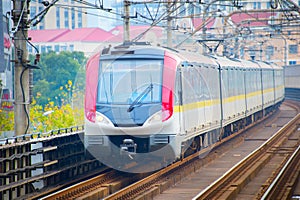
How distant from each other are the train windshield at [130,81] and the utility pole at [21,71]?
1.59 m

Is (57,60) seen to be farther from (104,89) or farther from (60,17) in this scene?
(60,17)

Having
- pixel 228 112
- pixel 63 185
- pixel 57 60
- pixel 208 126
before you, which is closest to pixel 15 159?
pixel 63 185

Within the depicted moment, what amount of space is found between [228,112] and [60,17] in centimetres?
10019

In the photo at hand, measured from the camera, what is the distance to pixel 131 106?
48.2 ft

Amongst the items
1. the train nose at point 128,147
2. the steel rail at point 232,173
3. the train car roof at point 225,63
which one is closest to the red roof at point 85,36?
the train car roof at point 225,63

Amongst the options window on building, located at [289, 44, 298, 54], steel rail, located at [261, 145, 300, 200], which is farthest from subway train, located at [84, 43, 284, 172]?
window on building, located at [289, 44, 298, 54]

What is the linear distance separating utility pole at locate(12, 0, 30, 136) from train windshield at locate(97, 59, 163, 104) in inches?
62.6

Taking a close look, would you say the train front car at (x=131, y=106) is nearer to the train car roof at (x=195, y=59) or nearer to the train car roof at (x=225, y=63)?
the train car roof at (x=195, y=59)

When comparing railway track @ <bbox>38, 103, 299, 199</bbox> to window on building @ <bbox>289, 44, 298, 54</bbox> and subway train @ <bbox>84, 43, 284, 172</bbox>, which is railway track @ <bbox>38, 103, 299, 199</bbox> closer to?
subway train @ <bbox>84, 43, 284, 172</bbox>

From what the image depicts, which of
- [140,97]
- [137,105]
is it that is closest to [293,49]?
[140,97]

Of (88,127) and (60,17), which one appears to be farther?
Answer: (60,17)

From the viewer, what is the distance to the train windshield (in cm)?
1488

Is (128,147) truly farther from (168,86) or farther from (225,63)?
(225,63)

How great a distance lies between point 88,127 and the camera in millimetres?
15094
